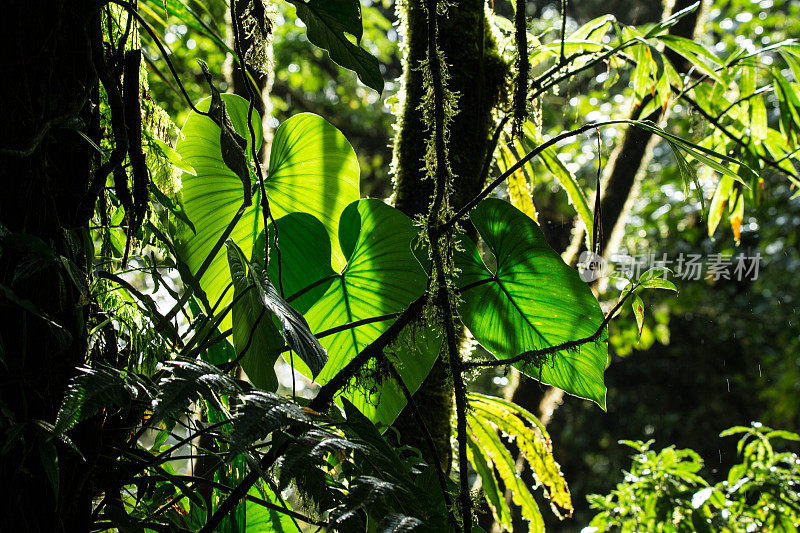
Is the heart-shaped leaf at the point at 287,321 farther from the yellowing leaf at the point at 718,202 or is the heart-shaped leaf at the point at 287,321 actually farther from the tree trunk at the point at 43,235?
the yellowing leaf at the point at 718,202

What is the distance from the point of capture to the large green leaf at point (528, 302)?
0.74m

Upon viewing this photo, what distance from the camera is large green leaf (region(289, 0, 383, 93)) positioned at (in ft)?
2.08

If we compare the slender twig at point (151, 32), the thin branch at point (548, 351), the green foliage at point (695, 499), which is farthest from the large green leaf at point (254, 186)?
the green foliage at point (695, 499)

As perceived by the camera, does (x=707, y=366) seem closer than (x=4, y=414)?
No

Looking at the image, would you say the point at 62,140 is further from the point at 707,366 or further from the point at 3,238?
the point at 707,366

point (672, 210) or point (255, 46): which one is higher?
point (672, 210)

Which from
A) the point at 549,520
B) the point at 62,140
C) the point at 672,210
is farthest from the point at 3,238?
the point at 549,520

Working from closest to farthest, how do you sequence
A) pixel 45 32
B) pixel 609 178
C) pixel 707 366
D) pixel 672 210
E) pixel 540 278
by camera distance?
pixel 45 32, pixel 540 278, pixel 609 178, pixel 672 210, pixel 707 366

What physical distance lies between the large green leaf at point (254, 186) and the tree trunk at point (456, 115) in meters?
0.11

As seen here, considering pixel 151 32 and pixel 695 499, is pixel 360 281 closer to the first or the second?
pixel 151 32

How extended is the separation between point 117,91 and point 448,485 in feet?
1.74

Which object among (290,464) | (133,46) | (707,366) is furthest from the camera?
(707,366)

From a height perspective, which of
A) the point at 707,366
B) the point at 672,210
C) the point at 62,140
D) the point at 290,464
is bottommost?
the point at 707,366

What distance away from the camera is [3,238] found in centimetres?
45
